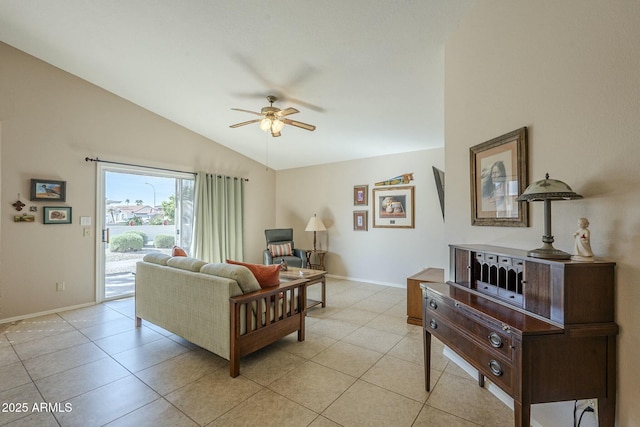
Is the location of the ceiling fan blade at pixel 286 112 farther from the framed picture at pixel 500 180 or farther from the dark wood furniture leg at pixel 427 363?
the dark wood furniture leg at pixel 427 363

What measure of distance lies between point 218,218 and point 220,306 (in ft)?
11.6

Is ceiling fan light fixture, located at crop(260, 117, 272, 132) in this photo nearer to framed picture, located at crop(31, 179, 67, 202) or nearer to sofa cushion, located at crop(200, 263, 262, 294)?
sofa cushion, located at crop(200, 263, 262, 294)

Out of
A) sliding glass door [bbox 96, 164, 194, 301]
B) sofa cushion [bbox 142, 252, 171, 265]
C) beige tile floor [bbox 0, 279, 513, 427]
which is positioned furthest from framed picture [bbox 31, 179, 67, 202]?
sofa cushion [bbox 142, 252, 171, 265]

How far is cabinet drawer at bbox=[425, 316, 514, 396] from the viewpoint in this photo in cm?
131

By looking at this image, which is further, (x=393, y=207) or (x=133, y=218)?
(x=393, y=207)

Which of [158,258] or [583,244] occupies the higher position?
[583,244]

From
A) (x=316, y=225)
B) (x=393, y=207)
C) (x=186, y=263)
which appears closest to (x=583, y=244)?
(x=186, y=263)

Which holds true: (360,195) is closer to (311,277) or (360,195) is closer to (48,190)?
(311,277)

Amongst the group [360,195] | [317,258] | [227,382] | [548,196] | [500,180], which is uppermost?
[360,195]

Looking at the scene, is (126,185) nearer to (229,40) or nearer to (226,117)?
(226,117)

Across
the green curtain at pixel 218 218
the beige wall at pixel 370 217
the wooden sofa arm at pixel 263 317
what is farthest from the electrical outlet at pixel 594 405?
the green curtain at pixel 218 218

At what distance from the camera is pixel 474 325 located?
1.54 meters

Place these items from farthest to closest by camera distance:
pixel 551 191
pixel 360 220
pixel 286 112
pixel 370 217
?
pixel 360 220 → pixel 370 217 → pixel 286 112 → pixel 551 191

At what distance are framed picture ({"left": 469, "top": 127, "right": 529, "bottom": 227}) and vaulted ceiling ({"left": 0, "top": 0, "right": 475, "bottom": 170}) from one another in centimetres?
113
